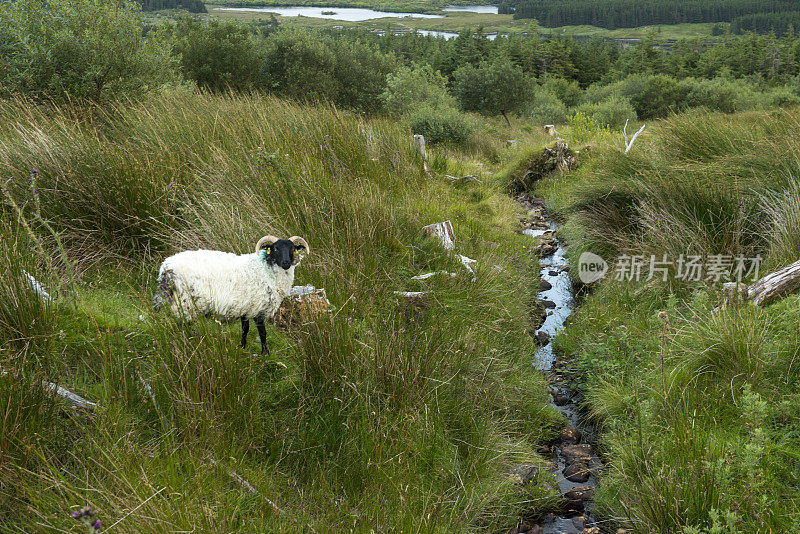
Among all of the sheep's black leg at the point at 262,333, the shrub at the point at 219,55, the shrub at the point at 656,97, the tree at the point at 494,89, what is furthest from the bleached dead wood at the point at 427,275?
the shrub at the point at 656,97

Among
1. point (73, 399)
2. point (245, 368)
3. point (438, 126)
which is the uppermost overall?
point (438, 126)

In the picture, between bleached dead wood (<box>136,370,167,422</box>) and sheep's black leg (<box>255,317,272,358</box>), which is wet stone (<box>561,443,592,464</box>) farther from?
bleached dead wood (<box>136,370,167,422</box>)

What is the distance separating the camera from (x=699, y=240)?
556 cm

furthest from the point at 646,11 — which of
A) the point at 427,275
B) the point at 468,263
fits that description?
the point at 427,275

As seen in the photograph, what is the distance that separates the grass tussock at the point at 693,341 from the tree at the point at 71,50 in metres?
9.68

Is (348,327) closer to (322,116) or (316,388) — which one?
(316,388)

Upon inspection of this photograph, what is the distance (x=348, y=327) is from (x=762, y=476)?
2.62 meters

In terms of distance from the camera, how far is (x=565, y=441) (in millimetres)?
4207

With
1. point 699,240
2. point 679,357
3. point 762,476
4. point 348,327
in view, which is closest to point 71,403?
point 348,327

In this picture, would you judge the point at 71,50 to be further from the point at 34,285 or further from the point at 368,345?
the point at 368,345

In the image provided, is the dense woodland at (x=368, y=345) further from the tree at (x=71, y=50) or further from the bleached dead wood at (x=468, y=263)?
the tree at (x=71, y=50)

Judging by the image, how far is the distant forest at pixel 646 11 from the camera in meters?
156

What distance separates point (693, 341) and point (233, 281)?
3.61 metres

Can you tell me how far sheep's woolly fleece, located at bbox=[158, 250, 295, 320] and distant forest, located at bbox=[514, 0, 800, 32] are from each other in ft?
612
